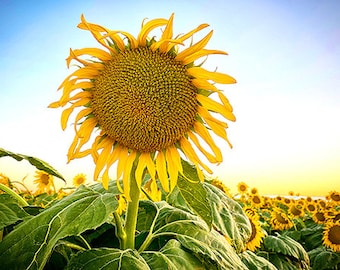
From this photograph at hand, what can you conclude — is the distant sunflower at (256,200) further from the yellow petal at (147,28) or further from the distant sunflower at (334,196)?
the yellow petal at (147,28)

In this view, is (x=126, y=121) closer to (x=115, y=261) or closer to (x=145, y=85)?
(x=145, y=85)

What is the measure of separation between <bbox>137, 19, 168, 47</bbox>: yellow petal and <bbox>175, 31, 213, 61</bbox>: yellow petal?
129 millimetres

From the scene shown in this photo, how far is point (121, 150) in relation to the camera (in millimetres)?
1745

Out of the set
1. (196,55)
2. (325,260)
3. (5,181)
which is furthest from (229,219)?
(325,260)

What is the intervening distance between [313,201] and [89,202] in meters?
7.86

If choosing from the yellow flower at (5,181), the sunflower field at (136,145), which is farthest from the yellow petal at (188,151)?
the yellow flower at (5,181)

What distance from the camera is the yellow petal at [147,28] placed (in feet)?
5.32

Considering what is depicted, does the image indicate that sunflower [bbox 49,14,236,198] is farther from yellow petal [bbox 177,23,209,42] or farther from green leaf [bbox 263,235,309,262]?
green leaf [bbox 263,235,309,262]

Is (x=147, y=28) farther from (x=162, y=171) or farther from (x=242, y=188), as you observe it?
(x=242, y=188)

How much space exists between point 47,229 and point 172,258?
0.44 m

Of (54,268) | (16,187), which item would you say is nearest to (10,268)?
(54,268)

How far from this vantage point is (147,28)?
5.39ft

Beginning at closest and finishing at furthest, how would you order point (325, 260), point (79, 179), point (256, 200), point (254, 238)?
point (254, 238) < point (325, 260) < point (79, 179) < point (256, 200)

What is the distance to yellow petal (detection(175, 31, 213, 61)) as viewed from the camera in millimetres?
1588
